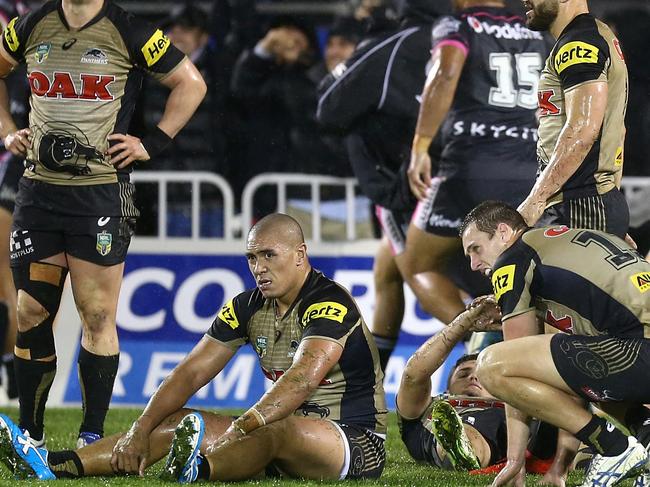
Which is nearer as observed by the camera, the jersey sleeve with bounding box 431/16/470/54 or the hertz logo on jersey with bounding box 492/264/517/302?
the hertz logo on jersey with bounding box 492/264/517/302

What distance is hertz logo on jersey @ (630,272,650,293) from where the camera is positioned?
5.36 meters

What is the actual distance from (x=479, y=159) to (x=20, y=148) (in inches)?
113

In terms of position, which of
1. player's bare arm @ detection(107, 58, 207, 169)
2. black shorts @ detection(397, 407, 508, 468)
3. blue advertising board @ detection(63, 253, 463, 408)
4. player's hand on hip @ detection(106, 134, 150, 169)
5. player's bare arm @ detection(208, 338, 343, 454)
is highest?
player's bare arm @ detection(107, 58, 207, 169)

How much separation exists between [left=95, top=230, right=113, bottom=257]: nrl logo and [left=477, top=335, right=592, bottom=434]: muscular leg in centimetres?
203

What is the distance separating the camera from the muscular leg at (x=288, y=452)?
5.39 metres

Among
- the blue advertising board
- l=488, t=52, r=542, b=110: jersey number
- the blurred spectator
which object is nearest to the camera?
l=488, t=52, r=542, b=110: jersey number

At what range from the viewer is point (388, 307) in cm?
876


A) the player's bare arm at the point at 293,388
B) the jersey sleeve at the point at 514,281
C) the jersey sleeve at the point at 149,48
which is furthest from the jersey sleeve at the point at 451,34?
the player's bare arm at the point at 293,388

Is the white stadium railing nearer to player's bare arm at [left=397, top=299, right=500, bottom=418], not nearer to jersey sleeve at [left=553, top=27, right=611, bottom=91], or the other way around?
player's bare arm at [left=397, top=299, right=500, bottom=418]

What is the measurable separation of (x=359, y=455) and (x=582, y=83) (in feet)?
6.16

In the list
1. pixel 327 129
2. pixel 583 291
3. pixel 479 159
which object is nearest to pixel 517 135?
pixel 479 159

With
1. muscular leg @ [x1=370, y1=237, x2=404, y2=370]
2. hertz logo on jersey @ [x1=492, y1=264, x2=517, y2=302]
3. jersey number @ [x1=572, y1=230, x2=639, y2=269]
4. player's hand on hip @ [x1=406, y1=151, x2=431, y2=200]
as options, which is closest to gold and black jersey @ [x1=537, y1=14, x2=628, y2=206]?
jersey number @ [x1=572, y1=230, x2=639, y2=269]

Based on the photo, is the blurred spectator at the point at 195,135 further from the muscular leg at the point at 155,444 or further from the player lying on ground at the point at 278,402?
the muscular leg at the point at 155,444

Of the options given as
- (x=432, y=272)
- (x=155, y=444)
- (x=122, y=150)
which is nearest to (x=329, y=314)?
(x=155, y=444)
